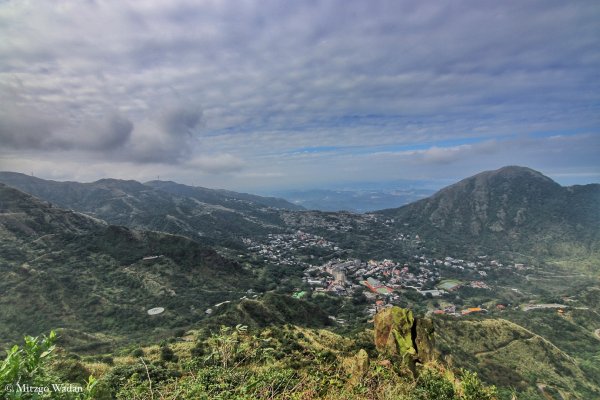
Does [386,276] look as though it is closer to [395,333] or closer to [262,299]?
[262,299]

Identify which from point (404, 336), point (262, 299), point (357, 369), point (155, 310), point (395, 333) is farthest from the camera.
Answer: point (155, 310)

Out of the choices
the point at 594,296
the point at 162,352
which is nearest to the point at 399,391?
the point at 162,352

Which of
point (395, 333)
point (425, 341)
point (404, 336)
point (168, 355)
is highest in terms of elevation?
point (395, 333)

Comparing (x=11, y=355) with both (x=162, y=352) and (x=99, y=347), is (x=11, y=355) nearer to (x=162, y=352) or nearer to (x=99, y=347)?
(x=162, y=352)

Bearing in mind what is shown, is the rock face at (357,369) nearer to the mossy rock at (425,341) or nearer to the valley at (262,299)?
the valley at (262,299)

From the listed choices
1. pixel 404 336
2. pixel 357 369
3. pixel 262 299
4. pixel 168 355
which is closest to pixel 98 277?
pixel 262 299

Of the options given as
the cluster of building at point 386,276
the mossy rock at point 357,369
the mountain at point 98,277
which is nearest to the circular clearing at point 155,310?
the mountain at point 98,277

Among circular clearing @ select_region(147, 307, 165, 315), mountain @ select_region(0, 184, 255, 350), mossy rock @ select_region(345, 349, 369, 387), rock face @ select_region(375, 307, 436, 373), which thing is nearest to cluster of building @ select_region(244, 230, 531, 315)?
mountain @ select_region(0, 184, 255, 350)

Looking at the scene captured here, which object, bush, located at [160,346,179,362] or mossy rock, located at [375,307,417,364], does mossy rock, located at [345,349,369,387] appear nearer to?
mossy rock, located at [375,307,417,364]
